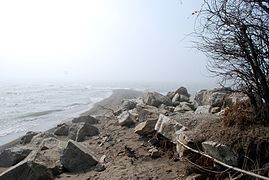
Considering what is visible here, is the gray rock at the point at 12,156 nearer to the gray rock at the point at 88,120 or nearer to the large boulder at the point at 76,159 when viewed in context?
the large boulder at the point at 76,159

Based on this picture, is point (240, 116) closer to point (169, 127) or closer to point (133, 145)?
point (169, 127)

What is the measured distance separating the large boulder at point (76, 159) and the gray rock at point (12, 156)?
2831 mm

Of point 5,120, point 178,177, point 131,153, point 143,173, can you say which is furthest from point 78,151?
point 5,120

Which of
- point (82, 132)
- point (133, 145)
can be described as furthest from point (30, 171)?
point (82, 132)

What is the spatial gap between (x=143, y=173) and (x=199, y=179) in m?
1.71

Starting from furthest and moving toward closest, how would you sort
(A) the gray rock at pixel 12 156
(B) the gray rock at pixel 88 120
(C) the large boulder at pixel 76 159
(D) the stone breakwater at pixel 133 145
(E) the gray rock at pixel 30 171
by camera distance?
1. (B) the gray rock at pixel 88 120
2. (A) the gray rock at pixel 12 156
3. (C) the large boulder at pixel 76 159
4. (E) the gray rock at pixel 30 171
5. (D) the stone breakwater at pixel 133 145

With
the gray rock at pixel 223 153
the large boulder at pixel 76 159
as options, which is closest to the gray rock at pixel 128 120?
the large boulder at pixel 76 159

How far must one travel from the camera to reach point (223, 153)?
6.75 m

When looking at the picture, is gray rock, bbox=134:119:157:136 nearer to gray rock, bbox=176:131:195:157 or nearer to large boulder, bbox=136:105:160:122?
large boulder, bbox=136:105:160:122

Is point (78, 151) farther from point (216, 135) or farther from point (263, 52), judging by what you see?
point (263, 52)

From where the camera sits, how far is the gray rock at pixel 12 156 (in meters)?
12.5

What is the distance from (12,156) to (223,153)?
8.64m

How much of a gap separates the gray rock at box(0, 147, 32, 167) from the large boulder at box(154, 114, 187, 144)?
226 inches

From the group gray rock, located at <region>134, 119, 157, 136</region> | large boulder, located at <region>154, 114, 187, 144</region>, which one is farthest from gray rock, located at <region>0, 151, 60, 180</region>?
large boulder, located at <region>154, 114, 187, 144</region>
